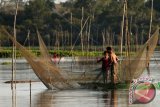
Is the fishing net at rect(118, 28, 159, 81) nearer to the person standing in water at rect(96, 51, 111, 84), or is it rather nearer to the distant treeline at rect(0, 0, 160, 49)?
the person standing in water at rect(96, 51, 111, 84)

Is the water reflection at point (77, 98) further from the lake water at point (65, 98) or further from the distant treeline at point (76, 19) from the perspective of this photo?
the distant treeline at point (76, 19)

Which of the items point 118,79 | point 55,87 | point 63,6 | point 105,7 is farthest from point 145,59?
point 63,6

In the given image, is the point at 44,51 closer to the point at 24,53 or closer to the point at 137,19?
the point at 24,53

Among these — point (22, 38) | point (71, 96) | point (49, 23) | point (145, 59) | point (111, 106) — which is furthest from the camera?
point (49, 23)

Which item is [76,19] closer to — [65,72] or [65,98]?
[65,72]

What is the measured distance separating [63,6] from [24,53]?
91.5m

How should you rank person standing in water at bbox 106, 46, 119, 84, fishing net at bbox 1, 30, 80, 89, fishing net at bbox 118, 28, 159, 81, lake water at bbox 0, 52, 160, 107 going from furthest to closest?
1. fishing net at bbox 118, 28, 159, 81
2. person standing in water at bbox 106, 46, 119, 84
3. fishing net at bbox 1, 30, 80, 89
4. lake water at bbox 0, 52, 160, 107

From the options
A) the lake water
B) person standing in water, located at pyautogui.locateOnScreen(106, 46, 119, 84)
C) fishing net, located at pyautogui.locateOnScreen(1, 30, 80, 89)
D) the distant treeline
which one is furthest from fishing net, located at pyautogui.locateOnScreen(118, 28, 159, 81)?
the distant treeline

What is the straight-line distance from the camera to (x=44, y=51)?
816 inches

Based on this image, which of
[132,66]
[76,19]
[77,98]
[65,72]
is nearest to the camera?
[77,98]

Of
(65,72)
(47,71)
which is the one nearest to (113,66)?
(65,72)

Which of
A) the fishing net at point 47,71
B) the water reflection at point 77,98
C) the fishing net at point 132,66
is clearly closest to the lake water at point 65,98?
the water reflection at point 77,98

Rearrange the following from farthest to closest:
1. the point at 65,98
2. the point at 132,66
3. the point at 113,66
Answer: the point at 132,66, the point at 113,66, the point at 65,98

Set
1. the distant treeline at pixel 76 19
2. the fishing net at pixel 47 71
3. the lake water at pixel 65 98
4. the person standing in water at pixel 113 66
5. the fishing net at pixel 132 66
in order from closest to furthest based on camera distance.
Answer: the lake water at pixel 65 98
the fishing net at pixel 47 71
the person standing in water at pixel 113 66
the fishing net at pixel 132 66
the distant treeline at pixel 76 19
